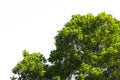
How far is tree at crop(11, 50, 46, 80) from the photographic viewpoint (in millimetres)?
65438

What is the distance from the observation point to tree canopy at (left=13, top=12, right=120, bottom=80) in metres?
62.0

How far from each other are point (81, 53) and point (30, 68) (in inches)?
301

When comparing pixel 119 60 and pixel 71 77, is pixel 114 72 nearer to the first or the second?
pixel 119 60

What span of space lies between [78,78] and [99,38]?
24.0 feet

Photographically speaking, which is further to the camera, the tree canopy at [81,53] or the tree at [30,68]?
the tree at [30,68]

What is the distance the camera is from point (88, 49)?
64.8 m

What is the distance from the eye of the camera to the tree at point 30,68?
2576 inches

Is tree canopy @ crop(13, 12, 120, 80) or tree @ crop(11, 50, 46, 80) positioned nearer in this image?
tree canopy @ crop(13, 12, 120, 80)

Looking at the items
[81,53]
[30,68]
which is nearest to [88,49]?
[81,53]

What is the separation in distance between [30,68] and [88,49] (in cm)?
874

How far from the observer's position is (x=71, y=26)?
→ 2576 inches

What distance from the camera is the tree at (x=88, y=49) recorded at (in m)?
61.8

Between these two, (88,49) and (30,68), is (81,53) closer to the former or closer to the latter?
(88,49)

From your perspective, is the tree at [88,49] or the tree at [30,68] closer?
the tree at [88,49]
